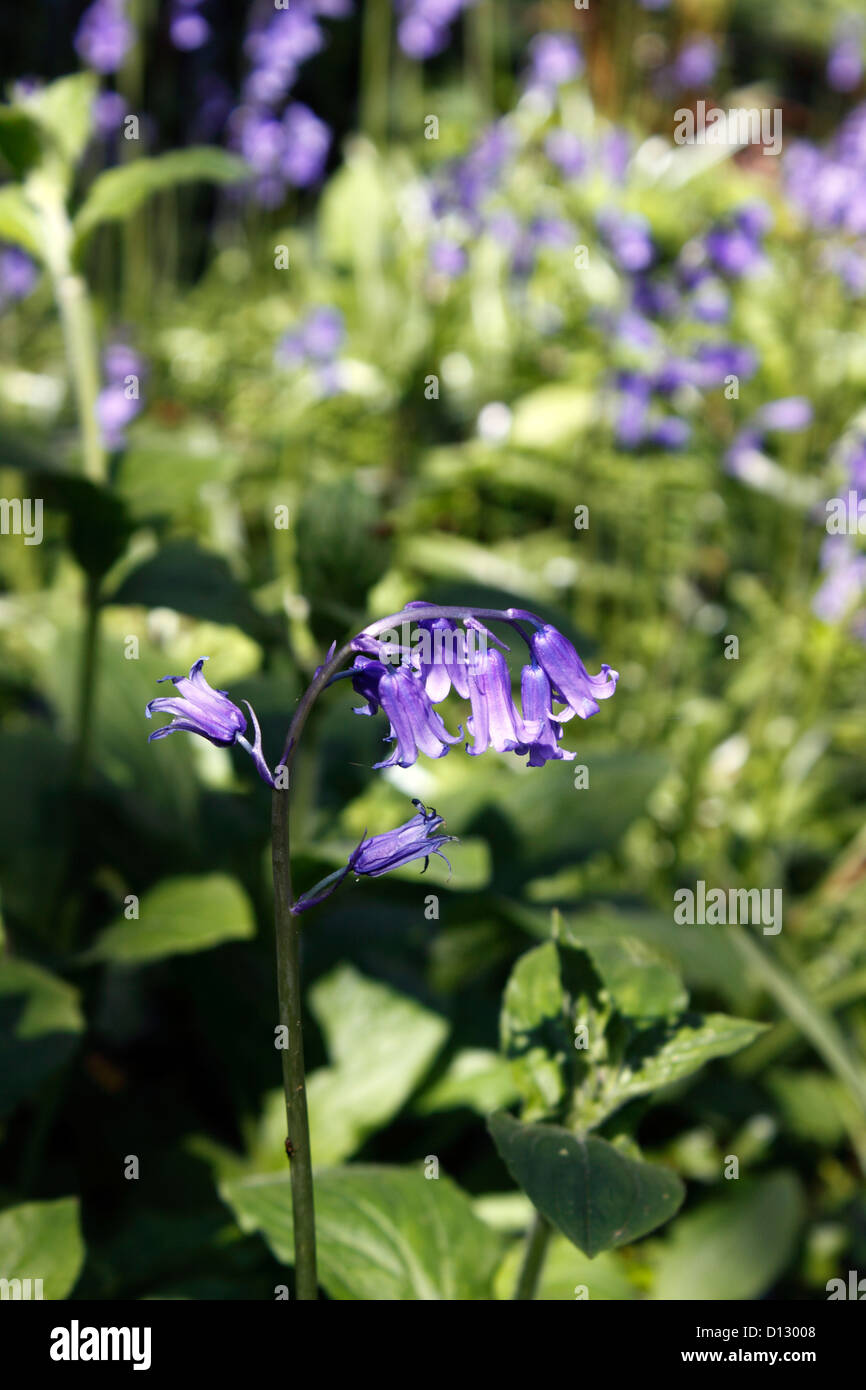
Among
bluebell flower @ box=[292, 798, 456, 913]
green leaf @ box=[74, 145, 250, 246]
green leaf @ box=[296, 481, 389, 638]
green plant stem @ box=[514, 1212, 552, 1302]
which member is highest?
green leaf @ box=[74, 145, 250, 246]

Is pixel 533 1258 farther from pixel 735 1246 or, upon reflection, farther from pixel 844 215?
pixel 844 215

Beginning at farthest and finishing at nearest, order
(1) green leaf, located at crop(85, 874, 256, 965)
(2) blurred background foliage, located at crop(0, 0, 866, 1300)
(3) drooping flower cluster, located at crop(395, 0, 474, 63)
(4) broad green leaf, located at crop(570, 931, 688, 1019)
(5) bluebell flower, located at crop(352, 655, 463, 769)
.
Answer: (3) drooping flower cluster, located at crop(395, 0, 474, 63) → (2) blurred background foliage, located at crop(0, 0, 866, 1300) → (1) green leaf, located at crop(85, 874, 256, 965) → (4) broad green leaf, located at crop(570, 931, 688, 1019) → (5) bluebell flower, located at crop(352, 655, 463, 769)

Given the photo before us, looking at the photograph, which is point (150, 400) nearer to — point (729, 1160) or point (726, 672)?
point (726, 672)

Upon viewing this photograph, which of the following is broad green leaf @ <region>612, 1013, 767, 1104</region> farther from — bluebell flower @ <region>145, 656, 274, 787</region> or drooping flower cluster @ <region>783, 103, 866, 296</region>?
drooping flower cluster @ <region>783, 103, 866, 296</region>

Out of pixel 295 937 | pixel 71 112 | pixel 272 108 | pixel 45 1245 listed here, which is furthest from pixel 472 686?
pixel 272 108

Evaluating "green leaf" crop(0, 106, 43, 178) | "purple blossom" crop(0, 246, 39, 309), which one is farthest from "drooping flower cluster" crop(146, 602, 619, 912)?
"purple blossom" crop(0, 246, 39, 309)

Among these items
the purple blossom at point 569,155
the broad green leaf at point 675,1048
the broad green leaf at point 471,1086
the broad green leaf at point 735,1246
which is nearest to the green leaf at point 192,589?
the broad green leaf at point 471,1086

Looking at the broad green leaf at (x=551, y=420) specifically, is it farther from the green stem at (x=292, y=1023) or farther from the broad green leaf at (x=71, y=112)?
the green stem at (x=292, y=1023)

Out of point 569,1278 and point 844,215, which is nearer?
point 569,1278
